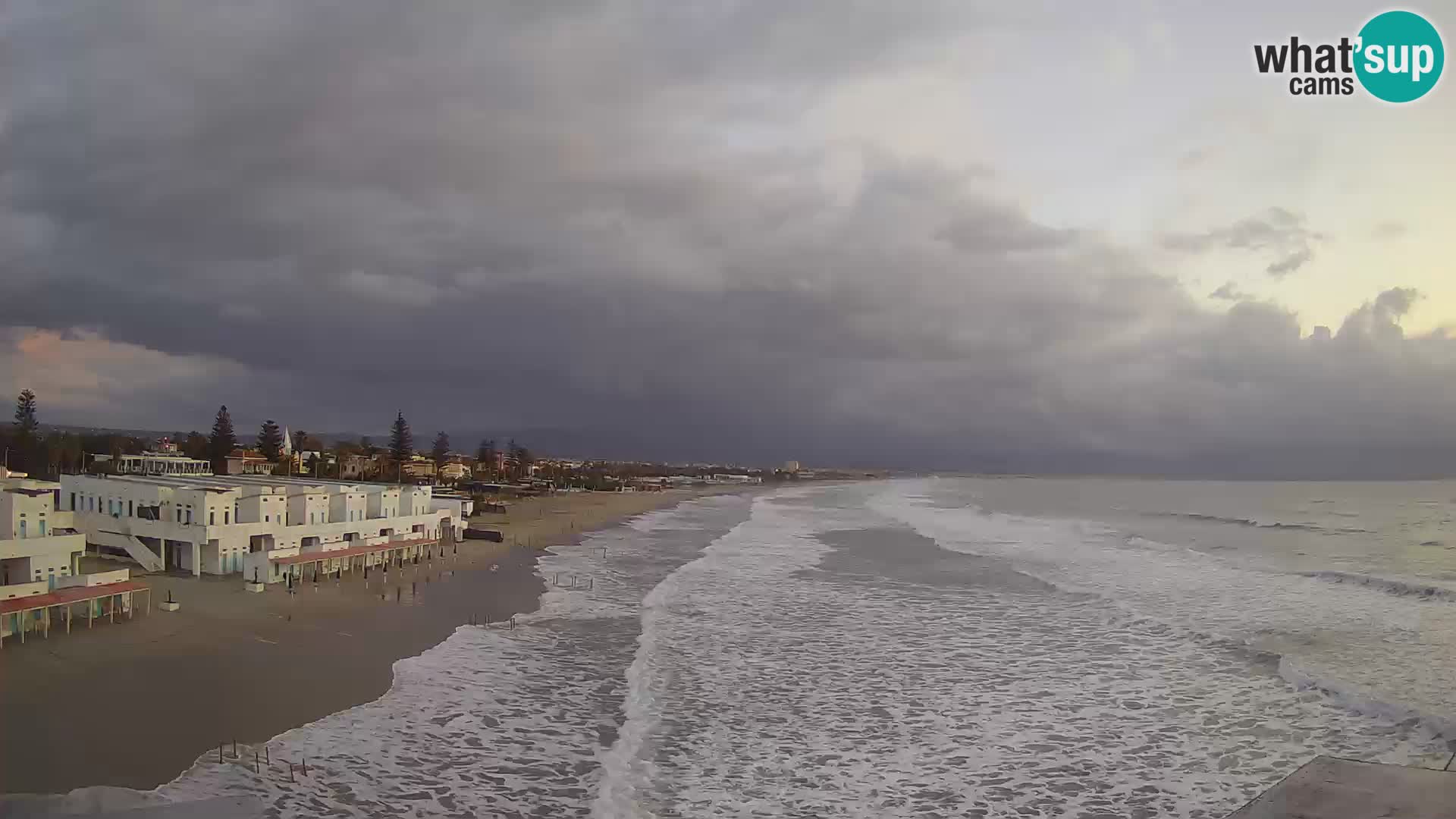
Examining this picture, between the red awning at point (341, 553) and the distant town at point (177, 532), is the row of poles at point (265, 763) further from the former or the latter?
the red awning at point (341, 553)

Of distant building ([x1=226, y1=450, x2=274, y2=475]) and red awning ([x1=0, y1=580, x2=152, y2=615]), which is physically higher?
distant building ([x1=226, y1=450, x2=274, y2=475])

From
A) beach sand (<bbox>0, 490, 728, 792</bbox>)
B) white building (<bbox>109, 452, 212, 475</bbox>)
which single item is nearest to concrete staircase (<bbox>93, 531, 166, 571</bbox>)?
beach sand (<bbox>0, 490, 728, 792</bbox>)

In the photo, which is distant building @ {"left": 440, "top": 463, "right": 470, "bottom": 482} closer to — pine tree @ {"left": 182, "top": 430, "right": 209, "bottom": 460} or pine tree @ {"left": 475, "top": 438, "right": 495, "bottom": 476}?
pine tree @ {"left": 475, "top": 438, "right": 495, "bottom": 476}

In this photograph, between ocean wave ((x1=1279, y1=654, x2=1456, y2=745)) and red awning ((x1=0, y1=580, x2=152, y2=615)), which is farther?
red awning ((x1=0, y1=580, x2=152, y2=615))

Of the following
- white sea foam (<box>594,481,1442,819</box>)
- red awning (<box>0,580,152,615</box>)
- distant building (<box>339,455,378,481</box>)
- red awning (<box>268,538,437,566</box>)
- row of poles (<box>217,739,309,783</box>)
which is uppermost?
distant building (<box>339,455,378,481</box>)

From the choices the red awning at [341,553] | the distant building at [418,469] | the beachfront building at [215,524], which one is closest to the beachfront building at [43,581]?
the red awning at [341,553]

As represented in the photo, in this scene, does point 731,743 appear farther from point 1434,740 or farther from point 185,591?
point 185,591
